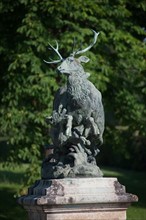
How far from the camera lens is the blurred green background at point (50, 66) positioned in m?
17.6

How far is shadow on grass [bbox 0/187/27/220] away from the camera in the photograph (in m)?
18.8

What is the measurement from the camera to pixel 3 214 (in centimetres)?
1919

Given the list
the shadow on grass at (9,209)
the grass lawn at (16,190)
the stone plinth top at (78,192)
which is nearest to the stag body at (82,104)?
the stone plinth top at (78,192)

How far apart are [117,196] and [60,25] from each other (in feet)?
27.4

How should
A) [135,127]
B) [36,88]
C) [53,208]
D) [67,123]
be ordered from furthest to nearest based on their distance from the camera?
[135,127]
[36,88]
[67,123]
[53,208]

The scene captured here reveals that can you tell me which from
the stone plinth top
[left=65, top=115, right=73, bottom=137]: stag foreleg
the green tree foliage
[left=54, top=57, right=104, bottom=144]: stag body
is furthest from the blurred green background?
the stone plinth top

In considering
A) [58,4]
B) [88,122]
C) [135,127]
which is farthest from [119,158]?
[88,122]

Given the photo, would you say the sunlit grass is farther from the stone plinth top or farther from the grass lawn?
the stone plinth top

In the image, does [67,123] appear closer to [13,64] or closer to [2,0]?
[13,64]

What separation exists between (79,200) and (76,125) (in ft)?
4.28

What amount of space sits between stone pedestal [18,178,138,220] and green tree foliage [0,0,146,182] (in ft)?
23.1

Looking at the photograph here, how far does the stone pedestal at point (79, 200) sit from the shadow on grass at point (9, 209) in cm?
821

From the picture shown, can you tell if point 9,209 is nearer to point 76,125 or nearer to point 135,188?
point 135,188

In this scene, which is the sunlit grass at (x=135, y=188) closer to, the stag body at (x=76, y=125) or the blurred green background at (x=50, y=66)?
the blurred green background at (x=50, y=66)
